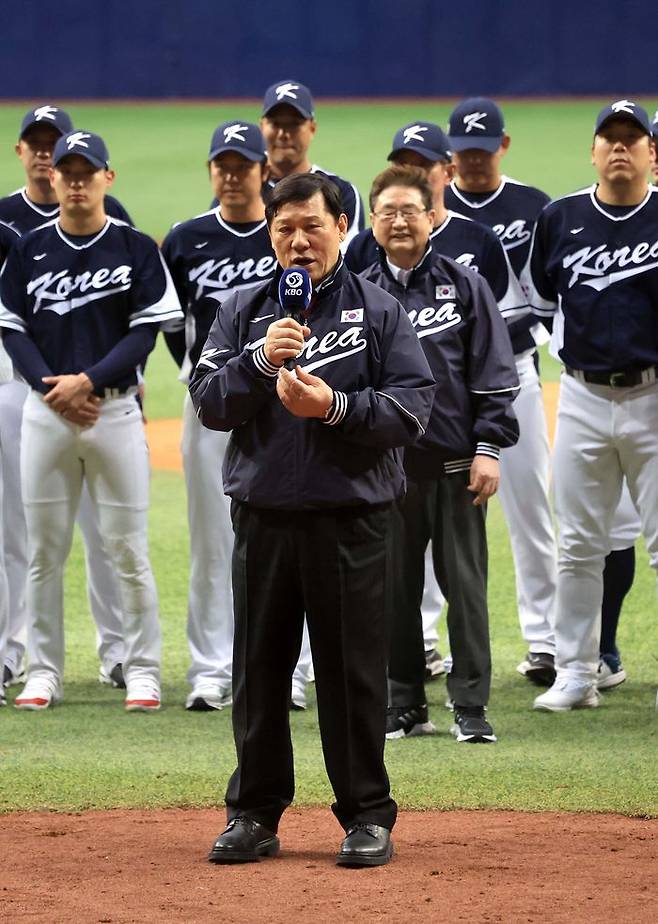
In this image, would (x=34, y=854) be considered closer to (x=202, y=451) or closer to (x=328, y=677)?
(x=328, y=677)

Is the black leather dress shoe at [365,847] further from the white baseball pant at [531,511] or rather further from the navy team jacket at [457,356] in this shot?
the white baseball pant at [531,511]

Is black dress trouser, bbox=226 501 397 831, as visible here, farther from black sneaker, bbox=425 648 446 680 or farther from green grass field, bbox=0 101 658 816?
black sneaker, bbox=425 648 446 680

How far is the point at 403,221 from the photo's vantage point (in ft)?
18.4

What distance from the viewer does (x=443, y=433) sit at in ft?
18.7

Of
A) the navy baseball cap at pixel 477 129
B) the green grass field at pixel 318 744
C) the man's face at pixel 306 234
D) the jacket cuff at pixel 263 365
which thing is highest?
the navy baseball cap at pixel 477 129

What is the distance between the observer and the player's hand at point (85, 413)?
6086 millimetres

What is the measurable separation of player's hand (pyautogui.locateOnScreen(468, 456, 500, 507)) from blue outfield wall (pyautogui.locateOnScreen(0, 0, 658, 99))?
17.9 metres

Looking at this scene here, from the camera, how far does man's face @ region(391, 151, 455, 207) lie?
6309 millimetres

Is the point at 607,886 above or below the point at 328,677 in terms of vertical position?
below

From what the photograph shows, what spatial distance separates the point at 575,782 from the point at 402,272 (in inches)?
75.6

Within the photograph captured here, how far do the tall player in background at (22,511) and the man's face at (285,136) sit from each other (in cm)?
73

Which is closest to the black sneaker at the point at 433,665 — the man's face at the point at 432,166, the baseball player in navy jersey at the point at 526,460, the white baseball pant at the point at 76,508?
the baseball player in navy jersey at the point at 526,460

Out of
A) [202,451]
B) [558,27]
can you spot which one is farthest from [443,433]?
[558,27]

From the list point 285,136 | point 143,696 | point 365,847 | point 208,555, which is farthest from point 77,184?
point 365,847
